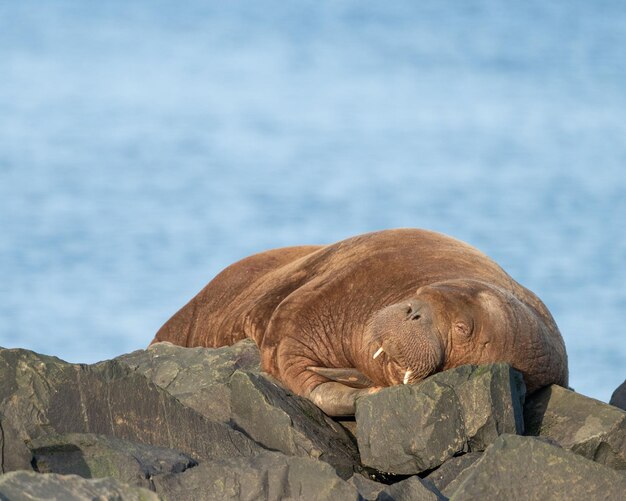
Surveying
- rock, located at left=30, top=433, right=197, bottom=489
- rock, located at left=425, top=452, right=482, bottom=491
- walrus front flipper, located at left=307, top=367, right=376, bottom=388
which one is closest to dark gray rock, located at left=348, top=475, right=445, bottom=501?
rock, located at left=425, top=452, right=482, bottom=491

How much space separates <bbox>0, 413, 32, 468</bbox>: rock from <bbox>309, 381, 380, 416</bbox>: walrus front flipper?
290 centimetres

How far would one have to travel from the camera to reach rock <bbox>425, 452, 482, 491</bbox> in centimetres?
840

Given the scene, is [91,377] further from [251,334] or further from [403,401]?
[251,334]

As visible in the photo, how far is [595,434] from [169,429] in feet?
8.91

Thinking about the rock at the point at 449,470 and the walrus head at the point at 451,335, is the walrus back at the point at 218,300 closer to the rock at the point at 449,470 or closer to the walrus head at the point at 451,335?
the walrus head at the point at 451,335

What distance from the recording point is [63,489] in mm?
5938

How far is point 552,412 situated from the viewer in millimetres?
9836

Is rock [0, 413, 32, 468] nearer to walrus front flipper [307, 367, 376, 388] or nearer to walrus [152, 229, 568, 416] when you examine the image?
walrus [152, 229, 568, 416]

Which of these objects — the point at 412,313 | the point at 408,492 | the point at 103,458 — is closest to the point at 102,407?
the point at 103,458

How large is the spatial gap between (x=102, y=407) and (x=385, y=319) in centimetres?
233

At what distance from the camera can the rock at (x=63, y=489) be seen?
5863mm

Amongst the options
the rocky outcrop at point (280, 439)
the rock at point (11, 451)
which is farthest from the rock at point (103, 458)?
the rock at point (11, 451)

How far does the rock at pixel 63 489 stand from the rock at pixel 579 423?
371 cm

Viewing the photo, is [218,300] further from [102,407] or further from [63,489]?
[63,489]
